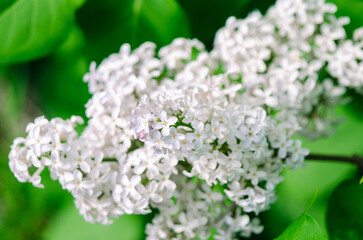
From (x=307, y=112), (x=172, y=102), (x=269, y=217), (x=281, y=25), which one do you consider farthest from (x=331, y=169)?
(x=172, y=102)

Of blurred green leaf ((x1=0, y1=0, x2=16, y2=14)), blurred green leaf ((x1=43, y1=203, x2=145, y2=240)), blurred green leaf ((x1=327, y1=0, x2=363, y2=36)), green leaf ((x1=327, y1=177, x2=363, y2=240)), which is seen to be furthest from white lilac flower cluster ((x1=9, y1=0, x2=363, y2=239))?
blurred green leaf ((x1=43, y1=203, x2=145, y2=240))

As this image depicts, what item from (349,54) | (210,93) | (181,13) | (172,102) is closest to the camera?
(172,102)

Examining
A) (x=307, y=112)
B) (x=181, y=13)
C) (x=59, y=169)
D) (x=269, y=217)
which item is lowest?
(x=269, y=217)

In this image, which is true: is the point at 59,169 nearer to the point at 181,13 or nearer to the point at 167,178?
the point at 167,178

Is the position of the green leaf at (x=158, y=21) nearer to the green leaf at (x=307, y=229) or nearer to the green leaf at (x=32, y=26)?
the green leaf at (x=32, y=26)

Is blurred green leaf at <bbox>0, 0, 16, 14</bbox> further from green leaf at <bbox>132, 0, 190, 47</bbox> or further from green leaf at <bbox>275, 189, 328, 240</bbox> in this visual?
green leaf at <bbox>275, 189, 328, 240</bbox>

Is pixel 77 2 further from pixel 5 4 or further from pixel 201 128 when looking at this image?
pixel 201 128
